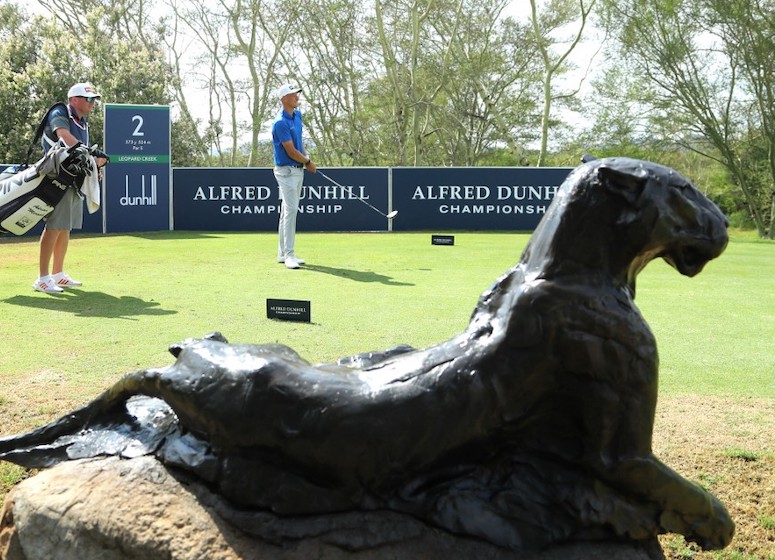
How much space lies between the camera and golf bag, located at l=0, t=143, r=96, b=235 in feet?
21.8

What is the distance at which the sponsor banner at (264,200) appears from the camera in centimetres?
1742

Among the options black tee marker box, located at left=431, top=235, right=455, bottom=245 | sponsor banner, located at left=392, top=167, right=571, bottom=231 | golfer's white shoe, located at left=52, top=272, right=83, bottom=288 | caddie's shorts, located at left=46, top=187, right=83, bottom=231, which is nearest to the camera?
caddie's shorts, located at left=46, top=187, right=83, bottom=231

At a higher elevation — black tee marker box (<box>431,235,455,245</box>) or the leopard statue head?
the leopard statue head

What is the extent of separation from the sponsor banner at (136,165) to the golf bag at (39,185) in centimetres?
988

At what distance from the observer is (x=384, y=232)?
17.0 m

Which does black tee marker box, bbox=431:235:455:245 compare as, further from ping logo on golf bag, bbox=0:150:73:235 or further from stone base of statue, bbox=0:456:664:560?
stone base of statue, bbox=0:456:664:560

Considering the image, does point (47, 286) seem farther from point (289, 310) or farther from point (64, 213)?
point (289, 310)

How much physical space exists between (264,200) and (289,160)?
8.38 metres

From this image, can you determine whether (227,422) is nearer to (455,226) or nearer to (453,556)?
(453,556)

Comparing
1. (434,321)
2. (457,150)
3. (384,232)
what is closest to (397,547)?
(434,321)

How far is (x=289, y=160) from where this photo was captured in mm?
9398

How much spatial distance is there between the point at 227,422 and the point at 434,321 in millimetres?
4236

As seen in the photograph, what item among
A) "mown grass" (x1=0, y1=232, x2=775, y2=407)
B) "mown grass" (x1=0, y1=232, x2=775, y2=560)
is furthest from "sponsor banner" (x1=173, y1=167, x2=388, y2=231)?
"mown grass" (x1=0, y1=232, x2=775, y2=560)

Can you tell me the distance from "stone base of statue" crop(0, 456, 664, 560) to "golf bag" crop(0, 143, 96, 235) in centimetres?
512
